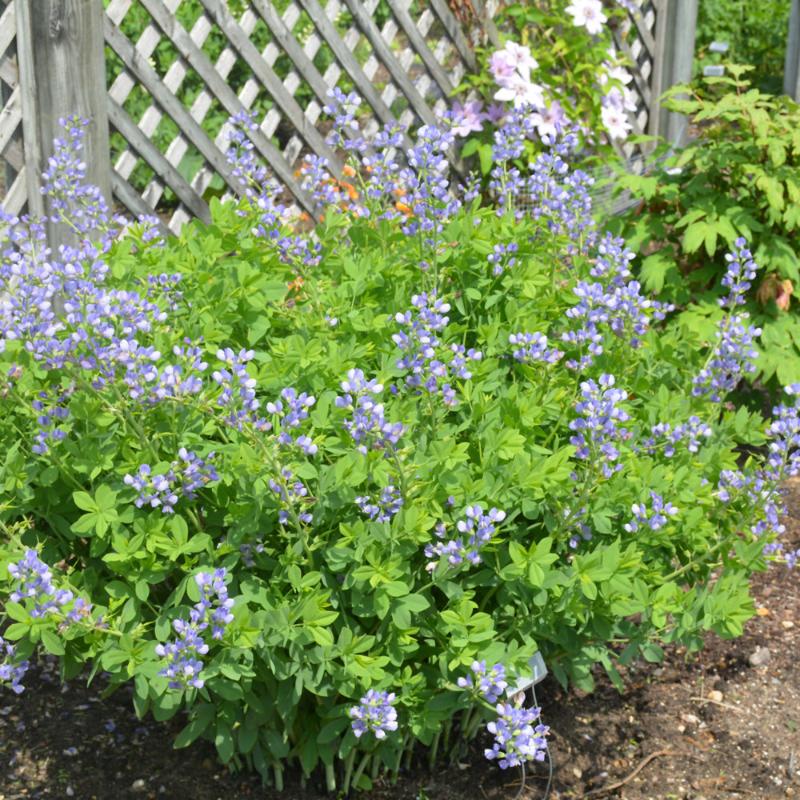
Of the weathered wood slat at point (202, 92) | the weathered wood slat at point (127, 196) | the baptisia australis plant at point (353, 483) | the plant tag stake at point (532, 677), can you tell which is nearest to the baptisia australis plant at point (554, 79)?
the weathered wood slat at point (202, 92)

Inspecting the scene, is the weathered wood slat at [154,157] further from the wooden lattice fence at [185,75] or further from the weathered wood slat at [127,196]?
the weathered wood slat at [127,196]

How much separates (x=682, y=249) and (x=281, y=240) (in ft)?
5.42

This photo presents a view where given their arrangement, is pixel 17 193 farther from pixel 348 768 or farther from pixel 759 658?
pixel 759 658

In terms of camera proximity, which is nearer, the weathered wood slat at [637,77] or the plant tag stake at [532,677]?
the plant tag stake at [532,677]

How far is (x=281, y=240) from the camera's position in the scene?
251 cm

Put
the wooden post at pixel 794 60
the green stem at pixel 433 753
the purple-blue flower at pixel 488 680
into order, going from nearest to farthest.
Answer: the purple-blue flower at pixel 488 680 < the green stem at pixel 433 753 < the wooden post at pixel 794 60

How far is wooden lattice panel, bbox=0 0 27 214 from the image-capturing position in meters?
3.60

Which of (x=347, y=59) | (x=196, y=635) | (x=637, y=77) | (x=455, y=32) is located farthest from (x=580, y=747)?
(x=637, y=77)

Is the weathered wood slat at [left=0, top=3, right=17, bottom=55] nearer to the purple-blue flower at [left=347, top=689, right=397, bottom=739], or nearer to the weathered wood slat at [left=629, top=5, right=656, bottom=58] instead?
the purple-blue flower at [left=347, top=689, right=397, bottom=739]

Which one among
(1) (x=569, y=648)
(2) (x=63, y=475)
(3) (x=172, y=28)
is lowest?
(1) (x=569, y=648)

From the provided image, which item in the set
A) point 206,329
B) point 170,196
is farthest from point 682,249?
point 170,196

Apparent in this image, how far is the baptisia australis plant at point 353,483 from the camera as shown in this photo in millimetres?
1988

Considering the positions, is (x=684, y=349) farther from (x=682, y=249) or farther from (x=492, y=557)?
(x=682, y=249)

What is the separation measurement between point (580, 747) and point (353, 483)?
3.28 feet
